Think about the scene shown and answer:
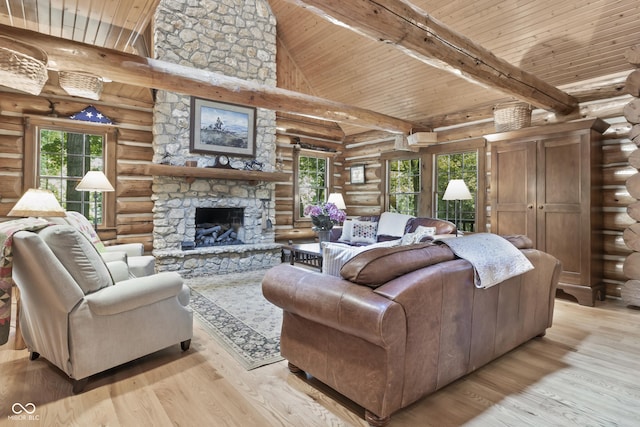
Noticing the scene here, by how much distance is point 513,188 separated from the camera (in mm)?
4512

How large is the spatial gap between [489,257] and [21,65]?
340 cm

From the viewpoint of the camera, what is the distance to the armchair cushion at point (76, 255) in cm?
208

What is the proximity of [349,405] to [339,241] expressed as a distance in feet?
13.6

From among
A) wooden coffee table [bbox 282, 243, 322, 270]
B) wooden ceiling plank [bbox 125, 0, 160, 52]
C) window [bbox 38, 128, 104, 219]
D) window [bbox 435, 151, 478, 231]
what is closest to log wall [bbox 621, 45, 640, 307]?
window [bbox 435, 151, 478, 231]

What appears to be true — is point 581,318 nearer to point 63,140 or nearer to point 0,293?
point 0,293

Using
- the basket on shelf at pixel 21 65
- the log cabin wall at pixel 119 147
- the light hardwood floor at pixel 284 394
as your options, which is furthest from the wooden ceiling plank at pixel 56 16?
the light hardwood floor at pixel 284 394

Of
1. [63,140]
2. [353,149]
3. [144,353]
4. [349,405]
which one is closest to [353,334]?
[349,405]

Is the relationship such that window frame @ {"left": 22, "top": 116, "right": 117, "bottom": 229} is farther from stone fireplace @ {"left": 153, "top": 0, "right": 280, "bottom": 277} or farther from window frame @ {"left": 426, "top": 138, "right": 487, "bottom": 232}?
window frame @ {"left": 426, "top": 138, "right": 487, "bottom": 232}

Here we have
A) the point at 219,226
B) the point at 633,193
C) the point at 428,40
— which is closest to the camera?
the point at 428,40

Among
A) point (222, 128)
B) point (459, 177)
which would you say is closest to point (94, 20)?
point (222, 128)

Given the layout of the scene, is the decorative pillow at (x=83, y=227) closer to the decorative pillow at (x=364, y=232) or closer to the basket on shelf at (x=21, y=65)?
the basket on shelf at (x=21, y=65)

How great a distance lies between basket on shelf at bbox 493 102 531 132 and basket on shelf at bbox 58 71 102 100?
468 centimetres

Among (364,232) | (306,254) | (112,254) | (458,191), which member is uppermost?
(458,191)

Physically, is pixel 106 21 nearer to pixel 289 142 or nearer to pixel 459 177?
pixel 289 142
